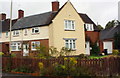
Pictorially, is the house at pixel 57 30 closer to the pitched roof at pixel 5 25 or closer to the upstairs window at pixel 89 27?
the upstairs window at pixel 89 27

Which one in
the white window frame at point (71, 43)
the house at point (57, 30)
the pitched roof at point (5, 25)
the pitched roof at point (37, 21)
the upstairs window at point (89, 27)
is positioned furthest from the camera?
the pitched roof at point (5, 25)

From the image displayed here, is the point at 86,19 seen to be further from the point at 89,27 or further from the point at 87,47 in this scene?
the point at 87,47

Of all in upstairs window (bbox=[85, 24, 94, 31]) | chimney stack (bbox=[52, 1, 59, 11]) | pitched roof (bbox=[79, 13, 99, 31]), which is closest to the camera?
chimney stack (bbox=[52, 1, 59, 11])

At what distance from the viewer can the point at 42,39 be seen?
30203mm

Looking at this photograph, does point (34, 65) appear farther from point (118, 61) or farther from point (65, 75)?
point (118, 61)

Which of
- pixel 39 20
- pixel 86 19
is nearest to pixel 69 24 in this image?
pixel 39 20

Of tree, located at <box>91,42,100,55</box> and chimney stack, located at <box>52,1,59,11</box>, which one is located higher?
chimney stack, located at <box>52,1,59,11</box>

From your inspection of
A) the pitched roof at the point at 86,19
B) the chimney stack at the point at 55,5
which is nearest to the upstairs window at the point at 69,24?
the chimney stack at the point at 55,5

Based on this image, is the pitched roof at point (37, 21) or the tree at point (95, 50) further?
the tree at point (95, 50)

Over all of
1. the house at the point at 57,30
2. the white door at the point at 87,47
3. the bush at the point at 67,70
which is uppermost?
the house at the point at 57,30

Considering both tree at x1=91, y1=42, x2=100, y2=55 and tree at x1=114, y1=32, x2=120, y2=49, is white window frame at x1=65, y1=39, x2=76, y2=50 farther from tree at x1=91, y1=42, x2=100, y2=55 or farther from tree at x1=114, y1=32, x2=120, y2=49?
tree at x1=114, y1=32, x2=120, y2=49

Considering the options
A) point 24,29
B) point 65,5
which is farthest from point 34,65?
point 24,29

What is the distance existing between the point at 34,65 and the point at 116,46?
2959 cm

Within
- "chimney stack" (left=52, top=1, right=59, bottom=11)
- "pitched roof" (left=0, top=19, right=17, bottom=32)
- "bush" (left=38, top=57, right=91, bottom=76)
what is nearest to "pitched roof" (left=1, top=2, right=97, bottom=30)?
"chimney stack" (left=52, top=1, right=59, bottom=11)
